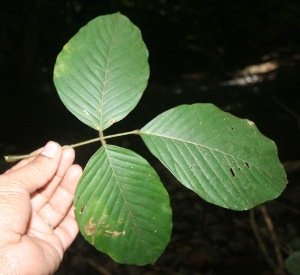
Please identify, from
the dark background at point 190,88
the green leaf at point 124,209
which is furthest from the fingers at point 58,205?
the dark background at point 190,88

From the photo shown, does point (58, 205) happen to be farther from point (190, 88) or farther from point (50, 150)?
point (190, 88)

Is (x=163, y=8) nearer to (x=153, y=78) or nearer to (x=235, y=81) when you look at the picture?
(x=153, y=78)

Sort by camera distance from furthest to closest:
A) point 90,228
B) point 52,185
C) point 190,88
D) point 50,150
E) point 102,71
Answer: point 190,88 < point 52,185 < point 50,150 < point 102,71 < point 90,228

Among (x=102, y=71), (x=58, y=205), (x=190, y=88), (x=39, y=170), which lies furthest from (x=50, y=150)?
(x=190, y=88)

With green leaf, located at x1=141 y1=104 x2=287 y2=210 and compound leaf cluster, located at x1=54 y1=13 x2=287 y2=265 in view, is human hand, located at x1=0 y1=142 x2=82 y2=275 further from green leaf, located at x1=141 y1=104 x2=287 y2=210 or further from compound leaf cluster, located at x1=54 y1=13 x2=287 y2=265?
green leaf, located at x1=141 y1=104 x2=287 y2=210

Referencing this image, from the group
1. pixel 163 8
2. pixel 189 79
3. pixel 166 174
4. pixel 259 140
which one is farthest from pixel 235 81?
pixel 259 140
